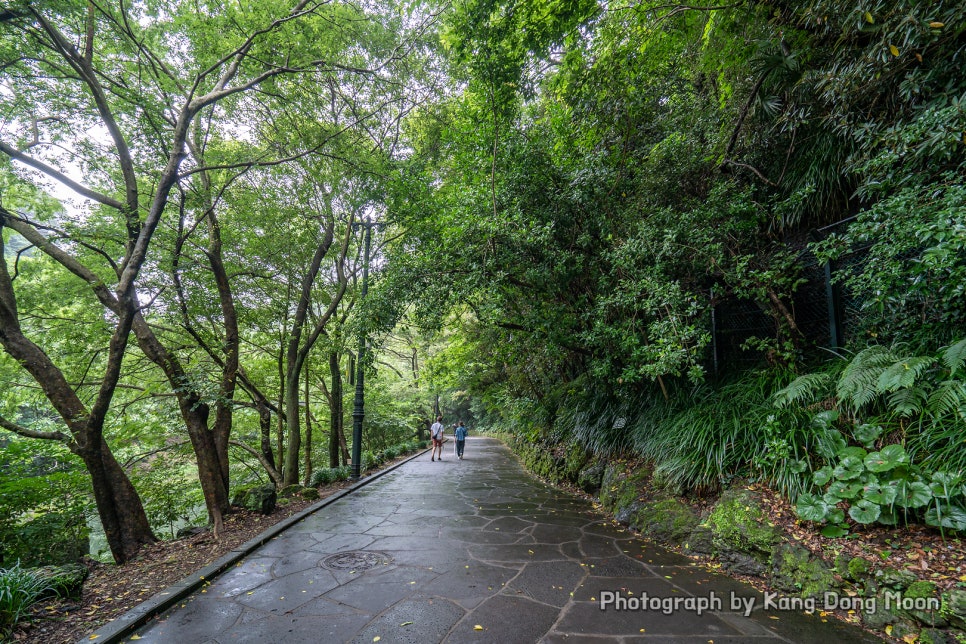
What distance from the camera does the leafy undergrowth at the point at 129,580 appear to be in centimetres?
295

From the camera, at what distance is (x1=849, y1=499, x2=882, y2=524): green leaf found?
9.50 feet

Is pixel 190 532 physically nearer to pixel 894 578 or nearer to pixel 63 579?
pixel 63 579

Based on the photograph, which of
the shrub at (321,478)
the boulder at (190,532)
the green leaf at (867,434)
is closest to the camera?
the green leaf at (867,434)

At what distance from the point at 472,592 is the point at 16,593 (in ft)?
11.5

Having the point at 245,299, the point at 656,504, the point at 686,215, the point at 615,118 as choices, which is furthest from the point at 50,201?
the point at 656,504

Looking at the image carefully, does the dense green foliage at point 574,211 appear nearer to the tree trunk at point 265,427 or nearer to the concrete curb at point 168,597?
the tree trunk at point 265,427

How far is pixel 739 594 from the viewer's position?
3189 millimetres

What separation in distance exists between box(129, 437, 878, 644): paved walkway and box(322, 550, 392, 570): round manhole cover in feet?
0.07

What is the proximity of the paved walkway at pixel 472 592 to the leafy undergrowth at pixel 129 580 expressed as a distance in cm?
45

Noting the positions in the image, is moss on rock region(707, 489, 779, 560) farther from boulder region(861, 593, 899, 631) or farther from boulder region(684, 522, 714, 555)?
boulder region(861, 593, 899, 631)

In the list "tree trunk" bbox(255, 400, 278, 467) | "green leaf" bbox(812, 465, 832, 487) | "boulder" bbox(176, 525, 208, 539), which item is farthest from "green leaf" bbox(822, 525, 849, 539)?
"tree trunk" bbox(255, 400, 278, 467)

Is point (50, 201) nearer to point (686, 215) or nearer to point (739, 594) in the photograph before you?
point (686, 215)

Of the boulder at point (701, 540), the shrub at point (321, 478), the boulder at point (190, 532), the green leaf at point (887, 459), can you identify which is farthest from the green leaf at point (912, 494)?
the shrub at point (321, 478)

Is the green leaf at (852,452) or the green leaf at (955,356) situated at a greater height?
the green leaf at (955,356)
